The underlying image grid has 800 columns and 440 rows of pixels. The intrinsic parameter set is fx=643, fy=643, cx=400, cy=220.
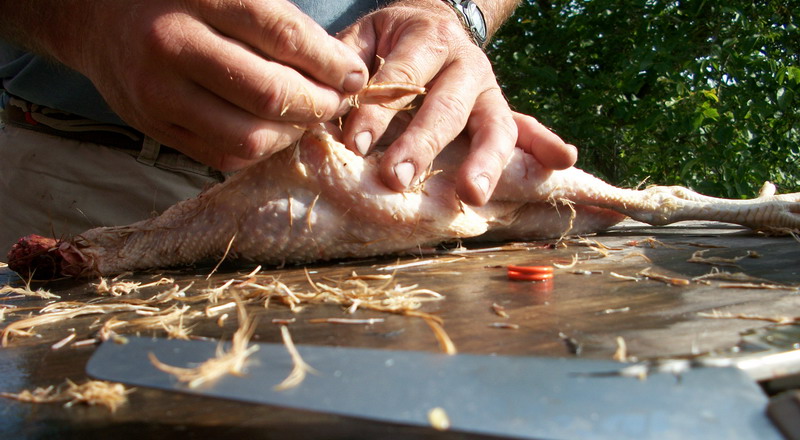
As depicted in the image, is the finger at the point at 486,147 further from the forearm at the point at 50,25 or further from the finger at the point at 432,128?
the forearm at the point at 50,25

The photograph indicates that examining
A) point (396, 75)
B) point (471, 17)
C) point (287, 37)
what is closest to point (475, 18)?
point (471, 17)

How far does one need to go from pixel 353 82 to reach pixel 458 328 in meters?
0.99

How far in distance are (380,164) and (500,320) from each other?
1036 millimetres

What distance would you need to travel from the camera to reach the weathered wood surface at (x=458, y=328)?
2.95 ft

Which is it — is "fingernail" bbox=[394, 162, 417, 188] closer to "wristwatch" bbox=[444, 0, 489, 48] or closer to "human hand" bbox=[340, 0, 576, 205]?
"human hand" bbox=[340, 0, 576, 205]

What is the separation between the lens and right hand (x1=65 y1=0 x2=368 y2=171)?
1.78 meters

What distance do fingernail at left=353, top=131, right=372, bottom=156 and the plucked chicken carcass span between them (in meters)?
0.04

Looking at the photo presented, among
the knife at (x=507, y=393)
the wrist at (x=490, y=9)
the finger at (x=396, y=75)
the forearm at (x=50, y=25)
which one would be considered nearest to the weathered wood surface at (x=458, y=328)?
the knife at (x=507, y=393)

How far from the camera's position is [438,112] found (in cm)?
242

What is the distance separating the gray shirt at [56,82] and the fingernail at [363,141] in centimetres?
137

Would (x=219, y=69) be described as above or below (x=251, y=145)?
above

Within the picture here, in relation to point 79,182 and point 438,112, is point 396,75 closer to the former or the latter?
point 438,112

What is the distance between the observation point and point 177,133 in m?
2.05

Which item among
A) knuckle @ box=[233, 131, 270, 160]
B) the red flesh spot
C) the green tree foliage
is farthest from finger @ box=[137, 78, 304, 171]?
the green tree foliage
